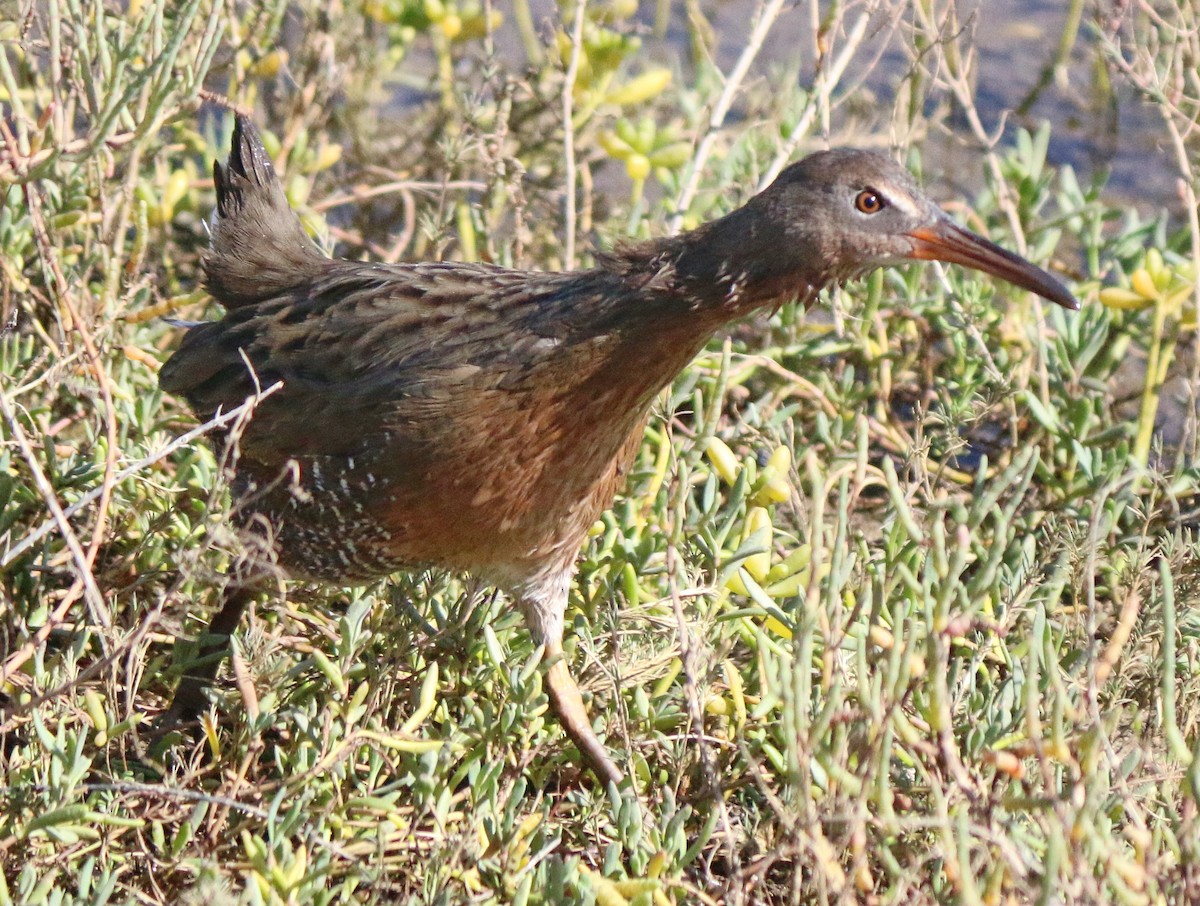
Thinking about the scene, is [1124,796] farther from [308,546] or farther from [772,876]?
[308,546]

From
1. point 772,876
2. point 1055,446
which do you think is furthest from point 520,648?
point 1055,446

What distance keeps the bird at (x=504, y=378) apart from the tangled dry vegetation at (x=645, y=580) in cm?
13

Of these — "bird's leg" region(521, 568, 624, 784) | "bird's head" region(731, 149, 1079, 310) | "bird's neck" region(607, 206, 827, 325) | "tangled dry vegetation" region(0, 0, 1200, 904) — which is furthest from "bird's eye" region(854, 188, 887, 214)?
"bird's leg" region(521, 568, 624, 784)

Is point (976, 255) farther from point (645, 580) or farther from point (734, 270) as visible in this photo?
point (645, 580)

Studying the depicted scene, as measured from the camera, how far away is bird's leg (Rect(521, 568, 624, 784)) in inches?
135

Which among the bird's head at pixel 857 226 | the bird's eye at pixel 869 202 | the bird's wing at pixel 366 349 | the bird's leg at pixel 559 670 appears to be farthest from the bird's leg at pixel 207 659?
the bird's eye at pixel 869 202

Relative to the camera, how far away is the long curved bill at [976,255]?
3098mm

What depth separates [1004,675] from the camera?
11.9 feet

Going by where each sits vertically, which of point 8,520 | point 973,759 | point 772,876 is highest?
point 8,520

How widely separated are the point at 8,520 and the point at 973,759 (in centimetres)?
231

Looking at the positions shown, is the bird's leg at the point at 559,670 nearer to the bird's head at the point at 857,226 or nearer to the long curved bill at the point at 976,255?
the bird's head at the point at 857,226

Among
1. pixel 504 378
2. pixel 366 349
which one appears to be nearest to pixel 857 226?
pixel 504 378

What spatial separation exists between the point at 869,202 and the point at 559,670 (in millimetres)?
1265

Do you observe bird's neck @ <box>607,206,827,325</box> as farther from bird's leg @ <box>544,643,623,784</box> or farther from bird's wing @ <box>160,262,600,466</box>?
bird's leg @ <box>544,643,623,784</box>
